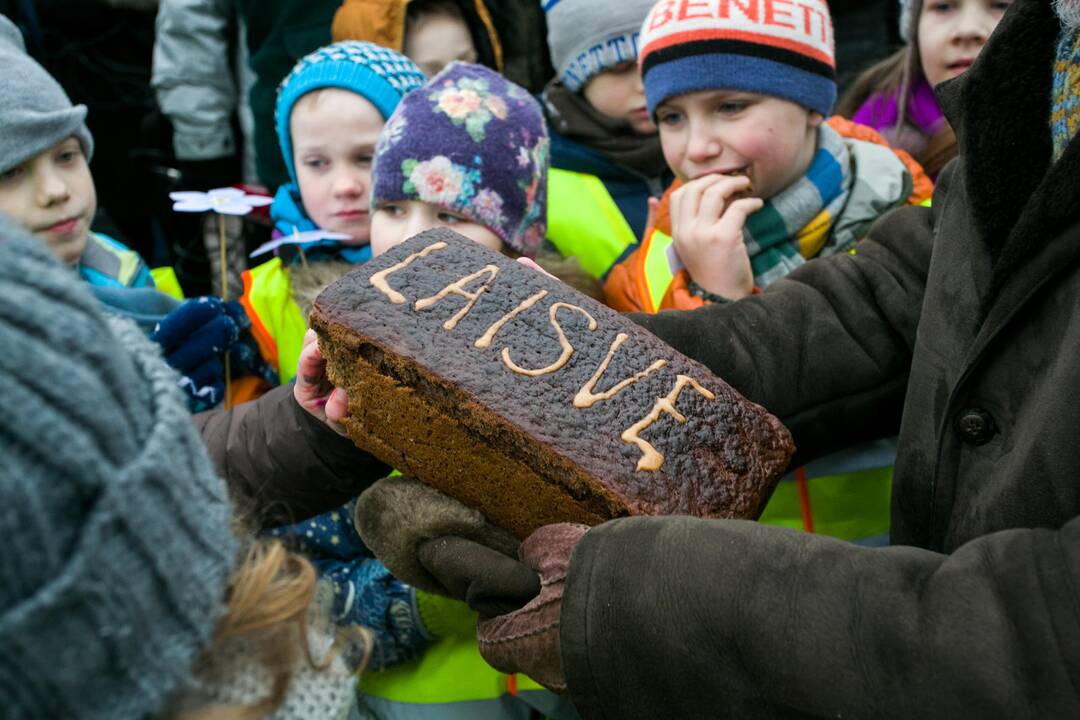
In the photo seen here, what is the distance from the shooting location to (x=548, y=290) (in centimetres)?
157

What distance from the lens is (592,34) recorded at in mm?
2965

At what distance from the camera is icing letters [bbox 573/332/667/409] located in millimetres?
1420

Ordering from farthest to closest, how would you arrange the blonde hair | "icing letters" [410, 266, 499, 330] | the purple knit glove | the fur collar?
"icing letters" [410, 266, 499, 330], the fur collar, the purple knit glove, the blonde hair

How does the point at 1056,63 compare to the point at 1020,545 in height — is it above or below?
above

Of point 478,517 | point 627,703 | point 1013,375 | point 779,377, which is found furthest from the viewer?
point 779,377

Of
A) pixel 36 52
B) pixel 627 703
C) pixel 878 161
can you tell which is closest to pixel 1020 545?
pixel 627 703

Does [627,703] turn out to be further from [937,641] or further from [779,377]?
[779,377]

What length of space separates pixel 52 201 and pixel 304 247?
604mm

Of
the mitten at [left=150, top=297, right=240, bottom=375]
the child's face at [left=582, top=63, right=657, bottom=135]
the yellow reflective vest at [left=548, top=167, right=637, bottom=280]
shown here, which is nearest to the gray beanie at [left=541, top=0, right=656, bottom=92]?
the child's face at [left=582, top=63, right=657, bottom=135]

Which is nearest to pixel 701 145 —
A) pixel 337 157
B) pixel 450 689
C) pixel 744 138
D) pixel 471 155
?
pixel 744 138

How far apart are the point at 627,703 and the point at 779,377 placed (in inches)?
28.2

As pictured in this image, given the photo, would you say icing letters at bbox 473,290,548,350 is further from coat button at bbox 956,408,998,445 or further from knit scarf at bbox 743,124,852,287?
knit scarf at bbox 743,124,852,287

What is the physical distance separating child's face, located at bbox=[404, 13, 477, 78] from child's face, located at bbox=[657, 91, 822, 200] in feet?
3.84

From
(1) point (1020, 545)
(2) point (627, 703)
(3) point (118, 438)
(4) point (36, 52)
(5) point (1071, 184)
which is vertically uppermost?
(5) point (1071, 184)
